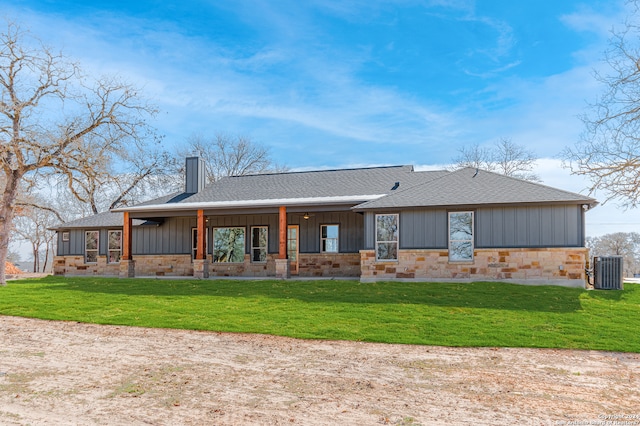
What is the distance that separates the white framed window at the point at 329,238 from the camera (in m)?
21.2

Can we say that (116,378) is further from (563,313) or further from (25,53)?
(25,53)

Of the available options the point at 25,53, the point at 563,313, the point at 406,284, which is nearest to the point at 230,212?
the point at 406,284

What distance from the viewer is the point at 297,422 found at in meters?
5.82

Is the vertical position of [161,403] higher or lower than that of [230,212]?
lower

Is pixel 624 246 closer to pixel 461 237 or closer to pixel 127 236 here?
pixel 461 237

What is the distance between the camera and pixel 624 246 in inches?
1935

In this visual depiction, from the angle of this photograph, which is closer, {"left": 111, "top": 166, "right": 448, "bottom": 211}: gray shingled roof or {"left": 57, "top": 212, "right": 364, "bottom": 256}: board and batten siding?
{"left": 57, "top": 212, "right": 364, "bottom": 256}: board and batten siding

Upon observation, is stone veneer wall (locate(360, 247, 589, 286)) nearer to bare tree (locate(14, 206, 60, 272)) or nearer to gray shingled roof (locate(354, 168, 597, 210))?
gray shingled roof (locate(354, 168, 597, 210))

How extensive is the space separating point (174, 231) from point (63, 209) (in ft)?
109

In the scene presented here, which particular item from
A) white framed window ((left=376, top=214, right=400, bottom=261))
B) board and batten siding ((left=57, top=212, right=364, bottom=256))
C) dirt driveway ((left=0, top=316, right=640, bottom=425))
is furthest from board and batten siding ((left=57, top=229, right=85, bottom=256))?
dirt driveway ((left=0, top=316, right=640, bottom=425))

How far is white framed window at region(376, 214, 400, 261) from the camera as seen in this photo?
18.1 meters

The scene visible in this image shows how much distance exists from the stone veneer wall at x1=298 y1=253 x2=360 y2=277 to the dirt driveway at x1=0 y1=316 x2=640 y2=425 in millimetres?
10560

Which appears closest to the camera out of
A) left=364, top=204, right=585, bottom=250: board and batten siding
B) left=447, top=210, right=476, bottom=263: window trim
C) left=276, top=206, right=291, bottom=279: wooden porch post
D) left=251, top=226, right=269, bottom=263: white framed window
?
left=364, top=204, right=585, bottom=250: board and batten siding

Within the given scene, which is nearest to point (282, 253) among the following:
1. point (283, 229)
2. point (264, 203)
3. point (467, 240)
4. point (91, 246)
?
point (283, 229)
